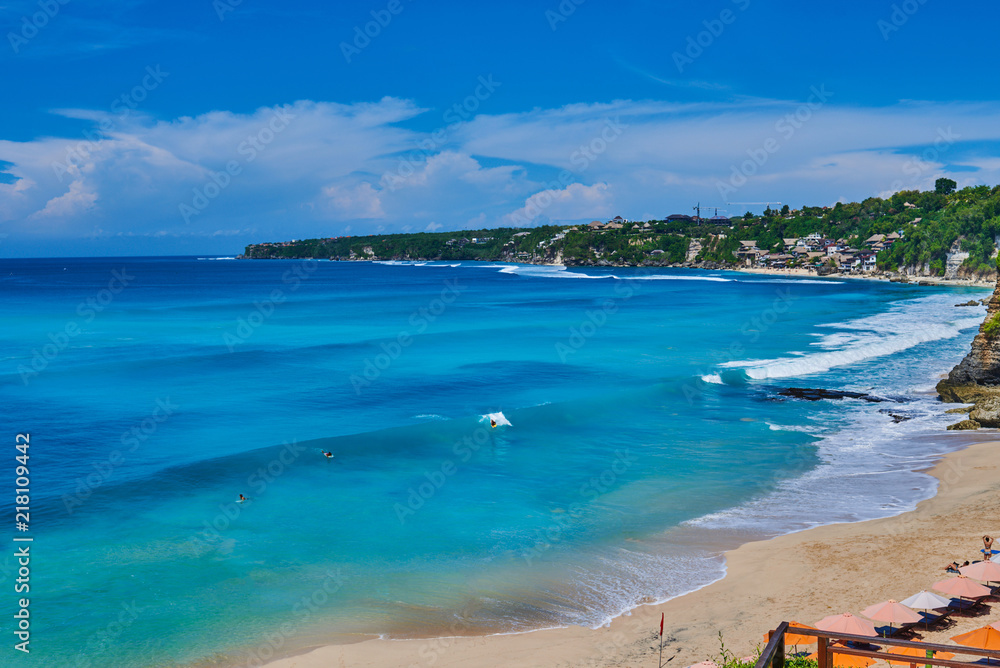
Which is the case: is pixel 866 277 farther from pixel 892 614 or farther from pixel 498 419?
pixel 892 614

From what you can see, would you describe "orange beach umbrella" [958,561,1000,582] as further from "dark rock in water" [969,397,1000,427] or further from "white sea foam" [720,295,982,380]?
"white sea foam" [720,295,982,380]

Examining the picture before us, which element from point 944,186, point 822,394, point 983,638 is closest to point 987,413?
point 822,394

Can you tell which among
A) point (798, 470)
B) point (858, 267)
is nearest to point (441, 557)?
point (798, 470)

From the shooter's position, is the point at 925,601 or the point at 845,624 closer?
the point at 845,624

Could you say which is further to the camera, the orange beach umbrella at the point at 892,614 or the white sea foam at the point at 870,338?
the white sea foam at the point at 870,338

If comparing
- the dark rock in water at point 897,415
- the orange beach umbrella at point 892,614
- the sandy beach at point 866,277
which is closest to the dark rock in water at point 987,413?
the dark rock in water at point 897,415

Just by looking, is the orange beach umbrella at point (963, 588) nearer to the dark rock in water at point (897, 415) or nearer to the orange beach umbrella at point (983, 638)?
the orange beach umbrella at point (983, 638)
